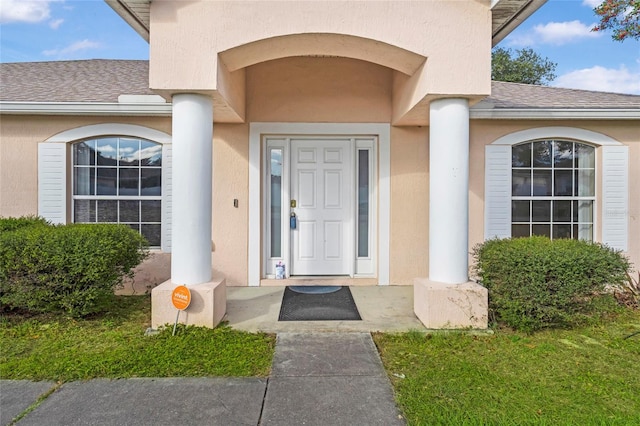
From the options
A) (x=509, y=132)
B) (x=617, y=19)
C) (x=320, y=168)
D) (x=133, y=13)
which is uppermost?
(x=617, y=19)

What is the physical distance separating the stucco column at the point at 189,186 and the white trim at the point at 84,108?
1805 millimetres

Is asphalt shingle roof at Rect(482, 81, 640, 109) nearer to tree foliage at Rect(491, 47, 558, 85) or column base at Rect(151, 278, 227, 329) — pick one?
column base at Rect(151, 278, 227, 329)

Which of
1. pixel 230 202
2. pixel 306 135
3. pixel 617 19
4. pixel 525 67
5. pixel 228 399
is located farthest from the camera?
pixel 525 67

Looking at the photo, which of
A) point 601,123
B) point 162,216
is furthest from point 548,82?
point 162,216

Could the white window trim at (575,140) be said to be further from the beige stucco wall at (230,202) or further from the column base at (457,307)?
the beige stucco wall at (230,202)

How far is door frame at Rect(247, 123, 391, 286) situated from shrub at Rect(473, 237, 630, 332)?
2.11 m

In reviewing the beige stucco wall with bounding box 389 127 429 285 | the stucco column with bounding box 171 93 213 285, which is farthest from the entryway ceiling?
the beige stucco wall with bounding box 389 127 429 285

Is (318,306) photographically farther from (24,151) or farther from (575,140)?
(24,151)

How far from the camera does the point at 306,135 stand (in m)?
6.15

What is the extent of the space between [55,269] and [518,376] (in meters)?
4.82

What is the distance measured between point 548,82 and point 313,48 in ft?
84.2

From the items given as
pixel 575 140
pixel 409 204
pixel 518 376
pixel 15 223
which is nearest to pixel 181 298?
pixel 15 223

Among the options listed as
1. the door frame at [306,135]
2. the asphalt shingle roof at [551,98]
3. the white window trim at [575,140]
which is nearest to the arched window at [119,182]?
the door frame at [306,135]

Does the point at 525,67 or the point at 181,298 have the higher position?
the point at 525,67
